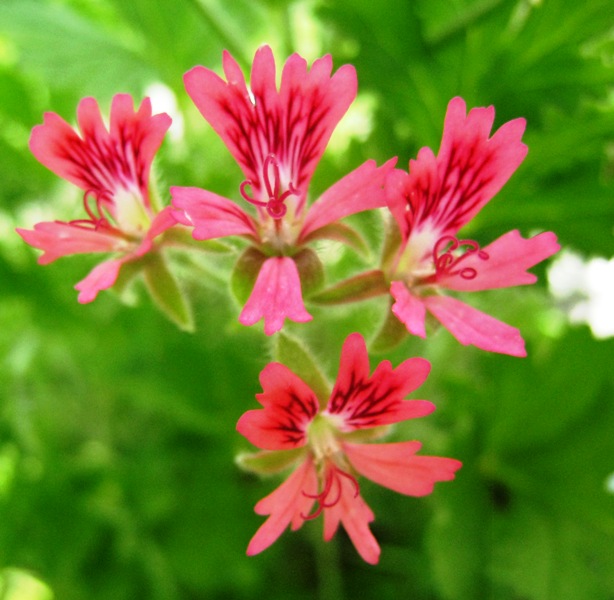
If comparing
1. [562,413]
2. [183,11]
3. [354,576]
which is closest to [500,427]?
[562,413]

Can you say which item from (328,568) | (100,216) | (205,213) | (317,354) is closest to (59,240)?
(100,216)

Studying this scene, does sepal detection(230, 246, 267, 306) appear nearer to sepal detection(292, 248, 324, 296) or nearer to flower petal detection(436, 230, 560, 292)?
sepal detection(292, 248, 324, 296)

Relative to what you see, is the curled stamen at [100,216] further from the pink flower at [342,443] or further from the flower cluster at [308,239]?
the pink flower at [342,443]

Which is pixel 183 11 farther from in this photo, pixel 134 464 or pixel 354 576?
pixel 354 576

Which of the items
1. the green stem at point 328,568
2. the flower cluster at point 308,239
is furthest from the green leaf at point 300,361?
the green stem at point 328,568

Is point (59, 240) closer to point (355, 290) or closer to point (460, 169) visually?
point (355, 290)

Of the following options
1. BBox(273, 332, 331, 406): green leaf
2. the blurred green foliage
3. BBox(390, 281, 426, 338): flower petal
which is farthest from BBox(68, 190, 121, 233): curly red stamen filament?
BBox(390, 281, 426, 338): flower petal

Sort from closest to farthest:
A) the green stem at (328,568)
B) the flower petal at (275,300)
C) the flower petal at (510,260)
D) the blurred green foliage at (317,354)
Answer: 1. the flower petal at (275,300)
2. the flower petal at (510,260)
3. the blurred green foliage at (317,354)
4. the green stem at (328,568)
